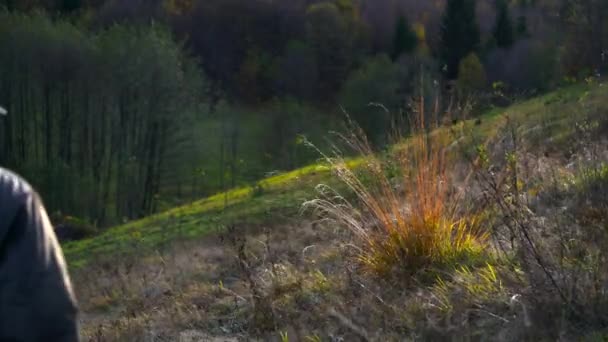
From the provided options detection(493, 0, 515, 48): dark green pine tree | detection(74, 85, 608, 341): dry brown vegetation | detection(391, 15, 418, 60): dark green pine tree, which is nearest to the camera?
detection(74, 85, 608, 341): dry brown vegetation

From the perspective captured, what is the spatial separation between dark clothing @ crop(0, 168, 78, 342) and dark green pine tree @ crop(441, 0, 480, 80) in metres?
34.6

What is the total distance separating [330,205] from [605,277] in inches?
83.9

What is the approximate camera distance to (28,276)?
1.43m

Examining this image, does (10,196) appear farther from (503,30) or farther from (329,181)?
(503,30)

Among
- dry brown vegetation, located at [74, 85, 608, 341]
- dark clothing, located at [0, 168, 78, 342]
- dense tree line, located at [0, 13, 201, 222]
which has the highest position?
dark clothing, located at [0, 168, 78, 342]

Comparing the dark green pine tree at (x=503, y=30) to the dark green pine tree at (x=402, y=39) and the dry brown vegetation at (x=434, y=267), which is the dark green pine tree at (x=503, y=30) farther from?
the dry brown vegetation at (x=434, y=267)

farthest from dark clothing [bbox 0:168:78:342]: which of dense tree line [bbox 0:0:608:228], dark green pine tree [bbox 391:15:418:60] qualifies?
dark green pine tree [bbox 391:15:418:60]

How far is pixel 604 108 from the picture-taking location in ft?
27.7

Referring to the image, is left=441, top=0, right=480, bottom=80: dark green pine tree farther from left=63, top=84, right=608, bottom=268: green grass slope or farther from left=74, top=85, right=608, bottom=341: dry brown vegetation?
left=74, top=85, right=608, bottom=341: dry brown vegetation

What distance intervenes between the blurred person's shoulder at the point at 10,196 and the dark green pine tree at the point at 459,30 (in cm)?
3459

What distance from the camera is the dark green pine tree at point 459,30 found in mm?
37312

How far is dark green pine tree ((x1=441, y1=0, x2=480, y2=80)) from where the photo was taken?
37.3 meters

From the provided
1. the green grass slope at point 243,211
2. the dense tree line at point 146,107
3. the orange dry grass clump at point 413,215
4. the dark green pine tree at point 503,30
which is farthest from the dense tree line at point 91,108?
the orange dry grass clump at point 413,215

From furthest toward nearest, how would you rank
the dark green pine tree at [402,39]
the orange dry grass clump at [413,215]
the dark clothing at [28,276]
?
1. the dark green pine tree at [402,39]
2. the orange dry grass clump at [413,215]
3. the dark clothing at [28,276]
